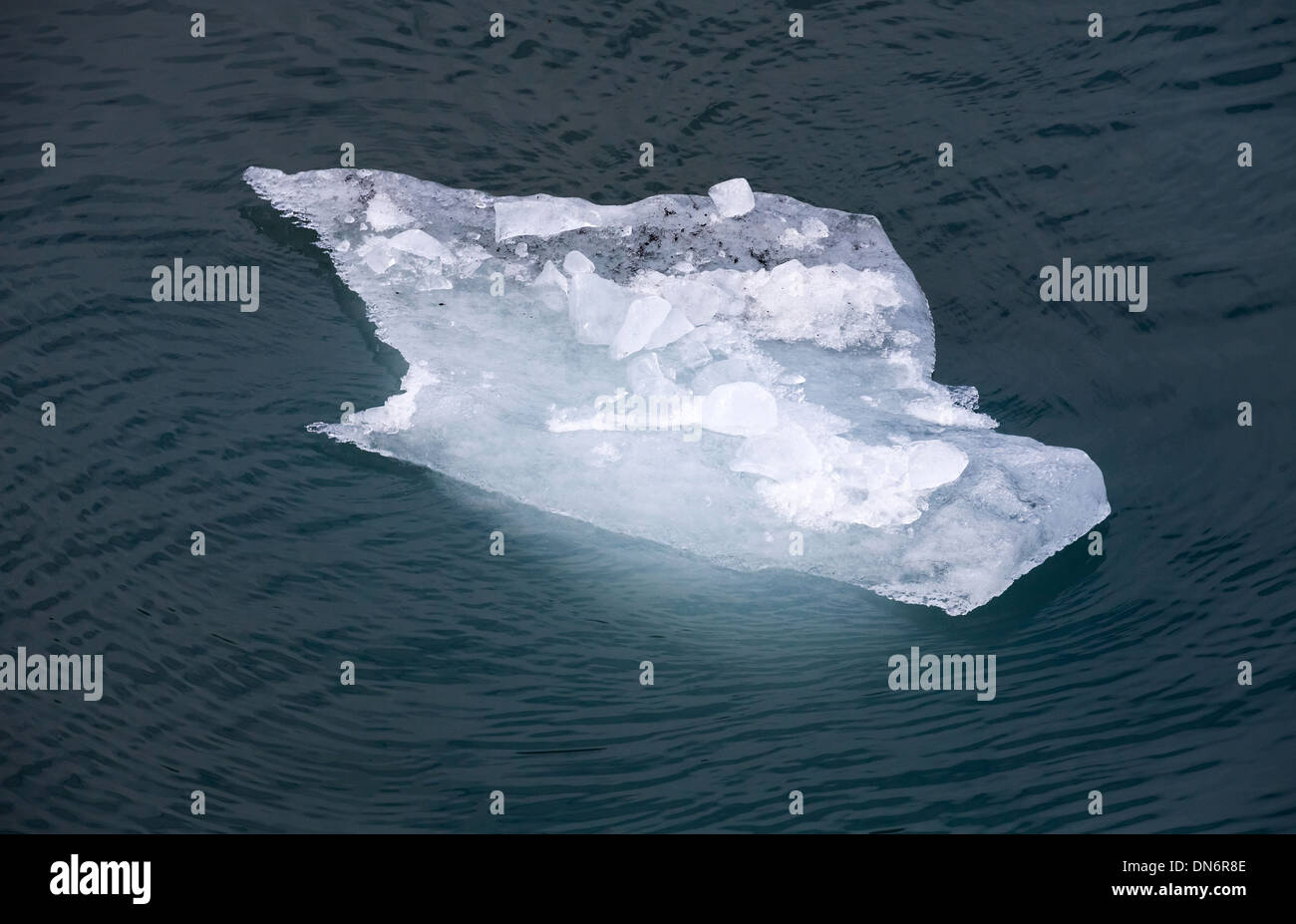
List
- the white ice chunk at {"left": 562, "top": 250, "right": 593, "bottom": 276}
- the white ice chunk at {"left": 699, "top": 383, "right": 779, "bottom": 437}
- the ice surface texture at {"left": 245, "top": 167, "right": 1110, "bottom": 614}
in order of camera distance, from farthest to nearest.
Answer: the white ice chunk at {"left": 562, "top": 250, "right": 593, "bottom": 276} → the white ice chunk at {"left": 699, "top": 383, "right": 779, "bottom": 437} → the ice surface texture at {"left": 245, "top": 167, "right": 1110, "bottom": 614}

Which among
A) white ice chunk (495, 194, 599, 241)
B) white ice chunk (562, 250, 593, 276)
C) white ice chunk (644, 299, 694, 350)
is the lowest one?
white ice chunk (644, 299, 694, 350)

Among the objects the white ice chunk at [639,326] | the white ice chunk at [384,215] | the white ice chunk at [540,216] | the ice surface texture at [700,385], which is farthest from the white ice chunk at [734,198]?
the white ice chunk at [384,215]

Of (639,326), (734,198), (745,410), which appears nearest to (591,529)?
(745,410)

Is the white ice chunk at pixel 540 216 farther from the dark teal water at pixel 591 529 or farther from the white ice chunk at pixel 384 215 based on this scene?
the white ice chunk at pixel 384 215

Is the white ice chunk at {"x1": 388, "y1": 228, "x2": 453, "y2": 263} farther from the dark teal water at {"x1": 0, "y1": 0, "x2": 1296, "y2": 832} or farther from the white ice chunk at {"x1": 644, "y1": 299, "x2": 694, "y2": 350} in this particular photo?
the white ice chunk at {"x1": 644, "y1": 299, "x2": 694, "y2": 350}

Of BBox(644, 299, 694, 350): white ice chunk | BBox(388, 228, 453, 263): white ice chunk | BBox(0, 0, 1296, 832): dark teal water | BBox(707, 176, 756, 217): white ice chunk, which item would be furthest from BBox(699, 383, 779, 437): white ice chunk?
BBox(388, 228, 453, 263): white ice chunk
